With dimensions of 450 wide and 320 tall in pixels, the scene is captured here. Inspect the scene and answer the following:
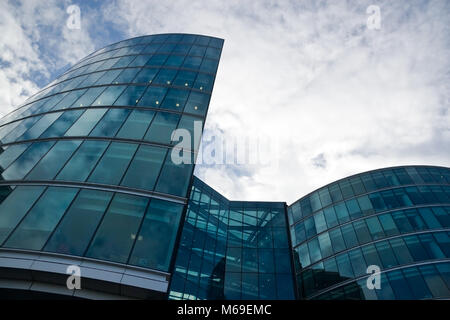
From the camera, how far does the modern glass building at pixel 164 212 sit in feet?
30.9

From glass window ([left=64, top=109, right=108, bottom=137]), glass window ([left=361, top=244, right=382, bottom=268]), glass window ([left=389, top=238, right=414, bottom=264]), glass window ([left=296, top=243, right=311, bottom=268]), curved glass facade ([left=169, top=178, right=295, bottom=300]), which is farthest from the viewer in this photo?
glass window ([left=296, top=243, right=311, bottom=268])

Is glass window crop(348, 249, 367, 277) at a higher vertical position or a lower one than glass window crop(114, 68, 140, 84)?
lower

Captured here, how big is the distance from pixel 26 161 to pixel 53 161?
161 cm

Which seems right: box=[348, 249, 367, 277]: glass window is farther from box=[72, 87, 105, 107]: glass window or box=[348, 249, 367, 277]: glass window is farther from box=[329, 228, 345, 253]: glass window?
box=[72, 87, 105, 107]: glass window

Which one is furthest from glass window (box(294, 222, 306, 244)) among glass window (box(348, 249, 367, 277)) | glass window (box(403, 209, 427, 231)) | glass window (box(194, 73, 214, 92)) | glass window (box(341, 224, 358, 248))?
glass window (box(194, 73, 214, 92))

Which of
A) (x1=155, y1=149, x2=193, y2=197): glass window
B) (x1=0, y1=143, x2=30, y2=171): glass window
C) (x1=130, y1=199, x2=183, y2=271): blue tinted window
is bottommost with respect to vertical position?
(x1=130, y1=199, x2=183, y2=271): blue tinted window

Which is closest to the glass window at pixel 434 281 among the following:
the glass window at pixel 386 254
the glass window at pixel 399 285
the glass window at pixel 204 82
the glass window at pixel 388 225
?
the glass window at pixel 399 285

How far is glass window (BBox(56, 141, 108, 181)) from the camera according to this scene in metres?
12.0

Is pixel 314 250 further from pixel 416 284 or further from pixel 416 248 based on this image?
pixel 416 284

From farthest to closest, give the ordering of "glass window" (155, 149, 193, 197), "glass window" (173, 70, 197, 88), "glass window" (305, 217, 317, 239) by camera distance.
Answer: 1. "glass window" (305, 217, 317, 239)
2. "glass window" (173, 70, 197, 88)
3. "glass window" (155, 149, 193, 197)

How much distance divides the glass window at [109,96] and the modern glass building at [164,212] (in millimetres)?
123

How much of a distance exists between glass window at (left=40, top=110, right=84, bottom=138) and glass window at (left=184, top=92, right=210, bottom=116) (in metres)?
6.61

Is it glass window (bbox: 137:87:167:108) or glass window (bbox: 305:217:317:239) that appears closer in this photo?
glass window (bbox: 137:87:167:108)

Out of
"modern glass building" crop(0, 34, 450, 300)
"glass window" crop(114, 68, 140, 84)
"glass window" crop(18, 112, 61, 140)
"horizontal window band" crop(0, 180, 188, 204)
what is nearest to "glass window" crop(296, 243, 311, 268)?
"modern glass building" crop(0, 34, 450, 300)
